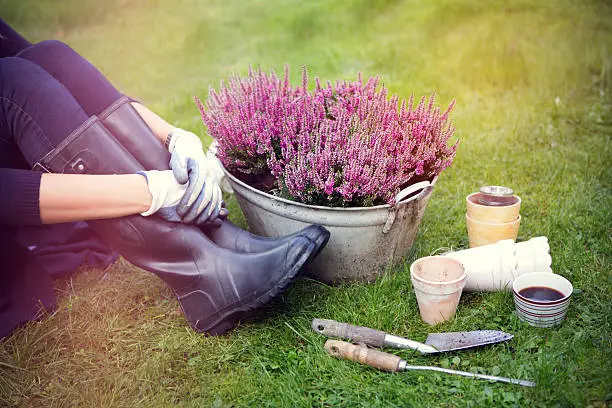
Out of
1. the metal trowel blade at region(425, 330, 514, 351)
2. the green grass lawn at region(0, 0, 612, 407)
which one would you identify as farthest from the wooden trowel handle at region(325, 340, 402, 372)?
the metal trowel blade at region(425, 330, 514, 351)

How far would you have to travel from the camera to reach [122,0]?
5934 millimetres

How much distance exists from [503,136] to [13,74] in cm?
306

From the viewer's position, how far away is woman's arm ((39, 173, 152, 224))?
196cm

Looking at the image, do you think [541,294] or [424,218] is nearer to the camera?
[541,294]

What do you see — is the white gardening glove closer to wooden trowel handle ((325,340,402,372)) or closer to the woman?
the woman

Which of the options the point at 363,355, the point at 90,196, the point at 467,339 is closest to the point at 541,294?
the point at 467,339

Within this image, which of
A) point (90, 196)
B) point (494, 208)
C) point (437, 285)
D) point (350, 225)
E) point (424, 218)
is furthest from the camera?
point (424, 218)

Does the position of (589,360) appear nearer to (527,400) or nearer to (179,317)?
(527,400)

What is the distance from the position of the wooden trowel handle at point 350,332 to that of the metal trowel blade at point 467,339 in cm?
19

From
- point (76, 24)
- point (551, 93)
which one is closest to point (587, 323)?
point (551, 93)

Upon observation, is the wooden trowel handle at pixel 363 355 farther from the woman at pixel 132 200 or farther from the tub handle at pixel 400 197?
the tub handle at pixel 400 197

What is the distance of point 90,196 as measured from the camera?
1.98 metres

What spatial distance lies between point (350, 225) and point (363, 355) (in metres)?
0.50

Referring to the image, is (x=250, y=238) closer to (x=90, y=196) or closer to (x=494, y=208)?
(x=90, y=196)
